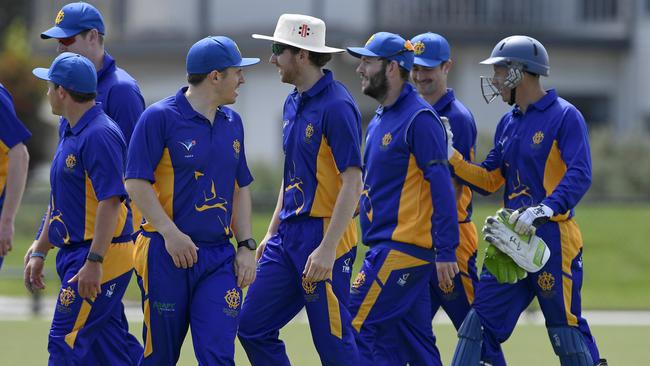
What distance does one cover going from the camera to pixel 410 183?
28.7 feet

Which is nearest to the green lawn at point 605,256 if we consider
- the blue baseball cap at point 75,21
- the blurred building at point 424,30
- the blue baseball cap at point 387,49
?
the blurred building at point 424,30

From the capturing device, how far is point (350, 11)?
28156 mm

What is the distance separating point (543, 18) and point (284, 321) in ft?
73.7

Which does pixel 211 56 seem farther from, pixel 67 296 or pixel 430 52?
pixel 430 52

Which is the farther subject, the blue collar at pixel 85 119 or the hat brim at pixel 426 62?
the hat brim at pixel 426 62

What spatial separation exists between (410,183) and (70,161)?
6.64ft

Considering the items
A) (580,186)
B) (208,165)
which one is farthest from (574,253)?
(208,165)

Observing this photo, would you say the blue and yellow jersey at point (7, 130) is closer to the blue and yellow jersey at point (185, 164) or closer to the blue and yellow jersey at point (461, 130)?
the blue and yellow jersey at point (185, 164)

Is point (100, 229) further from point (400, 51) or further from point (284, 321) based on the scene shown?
point (400, 51)

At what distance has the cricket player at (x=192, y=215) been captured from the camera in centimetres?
757

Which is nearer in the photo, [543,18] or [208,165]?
[208,165]

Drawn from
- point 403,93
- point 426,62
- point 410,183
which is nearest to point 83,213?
point 410,183

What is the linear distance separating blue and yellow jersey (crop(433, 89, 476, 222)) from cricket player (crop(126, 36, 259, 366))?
242cm

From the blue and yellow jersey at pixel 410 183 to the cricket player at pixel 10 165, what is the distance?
7.37 feet
